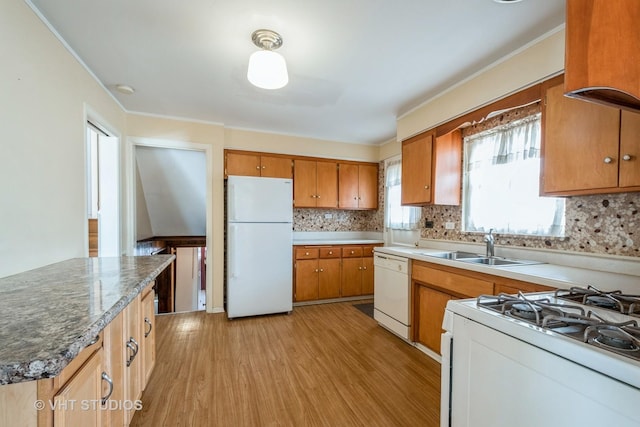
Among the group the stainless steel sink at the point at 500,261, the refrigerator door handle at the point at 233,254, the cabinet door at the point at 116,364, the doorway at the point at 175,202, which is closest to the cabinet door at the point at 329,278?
the refrigerator door handle at the point at 233,254

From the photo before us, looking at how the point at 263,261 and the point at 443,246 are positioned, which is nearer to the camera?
the point at 443,246

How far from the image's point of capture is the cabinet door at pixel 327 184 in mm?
4133

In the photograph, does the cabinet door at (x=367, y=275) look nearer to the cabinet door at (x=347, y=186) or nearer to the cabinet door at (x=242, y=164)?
the cabinet door at (x=347, y=186)

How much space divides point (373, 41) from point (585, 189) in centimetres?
159

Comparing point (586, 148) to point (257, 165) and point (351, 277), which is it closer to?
point (351, 277)

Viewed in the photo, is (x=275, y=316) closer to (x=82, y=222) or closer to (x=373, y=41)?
(x=82, y=222)

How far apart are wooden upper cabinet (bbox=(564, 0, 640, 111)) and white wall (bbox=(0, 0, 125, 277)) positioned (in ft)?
8.16

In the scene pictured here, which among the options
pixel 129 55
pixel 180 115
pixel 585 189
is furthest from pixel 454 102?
pixel 180 115

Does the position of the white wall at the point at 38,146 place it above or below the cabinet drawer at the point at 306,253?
above

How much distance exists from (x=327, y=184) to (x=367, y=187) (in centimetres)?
73

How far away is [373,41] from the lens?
1.87 m

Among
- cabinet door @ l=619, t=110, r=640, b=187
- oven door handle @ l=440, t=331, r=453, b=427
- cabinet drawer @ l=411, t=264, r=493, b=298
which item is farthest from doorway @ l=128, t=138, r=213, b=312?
cabinet door @ l=619, t=110, r=640, b=187

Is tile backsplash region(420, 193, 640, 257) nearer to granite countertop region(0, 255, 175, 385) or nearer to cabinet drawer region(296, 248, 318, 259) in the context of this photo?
cabinet drawer region(296, 248, 318, 259)

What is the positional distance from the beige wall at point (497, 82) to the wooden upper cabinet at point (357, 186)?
1.50 metres
